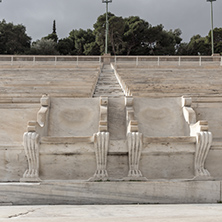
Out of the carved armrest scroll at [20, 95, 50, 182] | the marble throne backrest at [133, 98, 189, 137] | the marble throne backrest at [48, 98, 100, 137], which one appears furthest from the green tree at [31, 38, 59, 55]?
the carved armrest scroll at [20, 95, 50, 182]

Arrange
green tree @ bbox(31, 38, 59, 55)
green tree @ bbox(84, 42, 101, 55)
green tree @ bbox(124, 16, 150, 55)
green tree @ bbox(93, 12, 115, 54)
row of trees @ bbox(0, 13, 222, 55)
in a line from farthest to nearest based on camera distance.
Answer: green tree @ bbox(124, 16, 150, 55), green tree @ bbox(84, 42, 101, 55), row of trees @ bbox(0, 13, 222, 55), green tree @ bbox(93, 12, 115, 54), green tree @ bbox(31, 38, 59, 55)

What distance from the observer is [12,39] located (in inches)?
1870

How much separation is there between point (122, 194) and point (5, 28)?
4770cm

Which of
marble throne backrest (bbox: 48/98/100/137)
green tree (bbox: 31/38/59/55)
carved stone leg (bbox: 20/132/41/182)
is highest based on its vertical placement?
green tree (bbox: 31/38/59/55)

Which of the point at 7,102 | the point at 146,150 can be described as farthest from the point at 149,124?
the point at 7,102

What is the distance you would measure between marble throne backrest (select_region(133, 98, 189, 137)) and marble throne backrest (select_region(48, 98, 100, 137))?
1.14 meters

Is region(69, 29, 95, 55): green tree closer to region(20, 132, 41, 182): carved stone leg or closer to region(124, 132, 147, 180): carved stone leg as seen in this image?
region(20, 132, 41, 182): carved stone leg

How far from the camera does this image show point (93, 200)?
522cm

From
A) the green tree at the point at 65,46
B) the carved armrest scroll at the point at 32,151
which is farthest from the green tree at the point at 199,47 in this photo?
the carved armrest scroll at the point at 32,151

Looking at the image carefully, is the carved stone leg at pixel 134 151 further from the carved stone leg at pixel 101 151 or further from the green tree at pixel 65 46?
the green tree at pixel 65 46

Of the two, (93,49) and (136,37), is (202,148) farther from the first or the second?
(136,37)

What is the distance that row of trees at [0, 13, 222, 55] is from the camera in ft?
153

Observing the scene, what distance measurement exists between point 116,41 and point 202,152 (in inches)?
1660

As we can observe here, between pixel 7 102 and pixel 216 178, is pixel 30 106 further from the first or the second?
pixel 216 178
